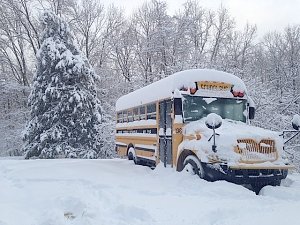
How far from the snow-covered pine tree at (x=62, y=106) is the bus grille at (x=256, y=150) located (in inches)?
590

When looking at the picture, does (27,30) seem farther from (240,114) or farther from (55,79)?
(240,114)

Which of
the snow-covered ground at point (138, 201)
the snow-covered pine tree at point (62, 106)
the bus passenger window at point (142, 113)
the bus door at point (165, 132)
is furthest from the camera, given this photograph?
the snow-covered pine tree at point (62, 106)

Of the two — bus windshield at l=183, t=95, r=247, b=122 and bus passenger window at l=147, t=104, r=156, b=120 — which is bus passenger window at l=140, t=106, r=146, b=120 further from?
bus windshield at l=183, t=95, r=247, b=122

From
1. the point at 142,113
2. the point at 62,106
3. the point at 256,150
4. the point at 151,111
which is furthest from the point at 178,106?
the point at 62,106

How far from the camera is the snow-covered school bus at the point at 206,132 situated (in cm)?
743

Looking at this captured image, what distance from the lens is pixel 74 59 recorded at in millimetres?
22047

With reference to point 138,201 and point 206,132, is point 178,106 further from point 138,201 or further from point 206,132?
point 138,201

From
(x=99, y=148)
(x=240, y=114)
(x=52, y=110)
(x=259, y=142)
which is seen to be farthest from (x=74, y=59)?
(x=259, y=142)

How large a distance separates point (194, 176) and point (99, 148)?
15505 millimetres

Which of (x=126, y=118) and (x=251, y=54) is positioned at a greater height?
(x=251, y=54)

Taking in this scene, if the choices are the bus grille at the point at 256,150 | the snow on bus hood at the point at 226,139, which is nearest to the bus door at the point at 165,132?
the snow on bus hood at the point at 226,139

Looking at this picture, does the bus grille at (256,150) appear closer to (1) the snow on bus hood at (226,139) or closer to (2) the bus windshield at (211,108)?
(1) the snow on bus hood at (226,139)

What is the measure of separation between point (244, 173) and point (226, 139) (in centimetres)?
77

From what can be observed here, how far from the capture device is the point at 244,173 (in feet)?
24.3
